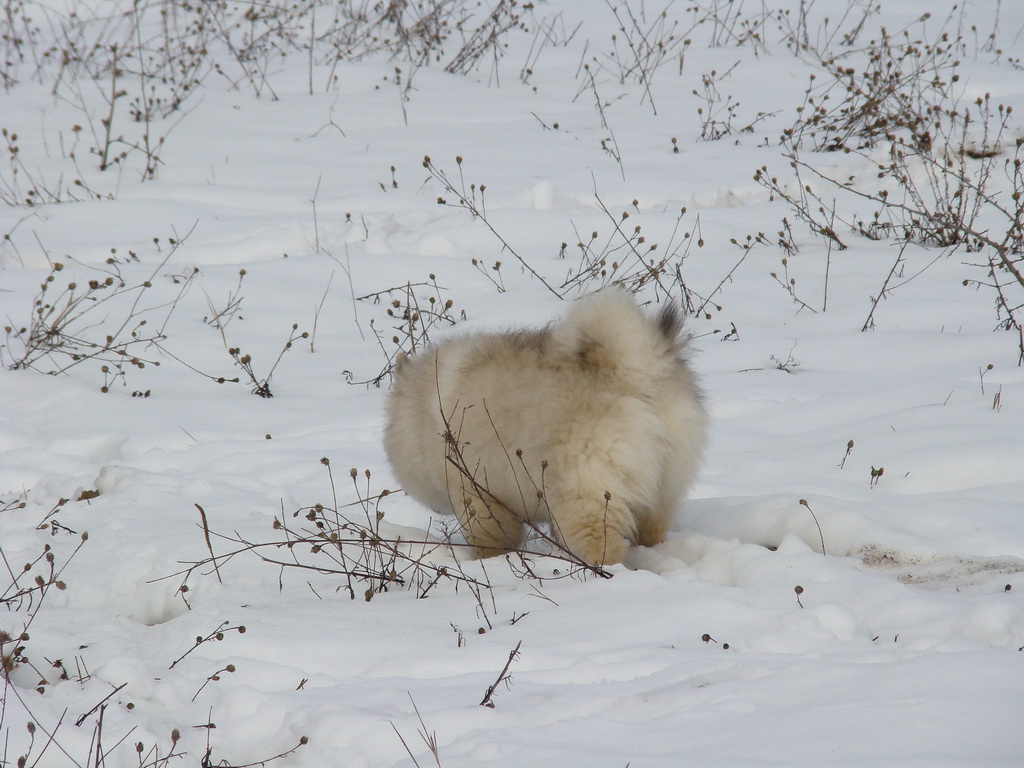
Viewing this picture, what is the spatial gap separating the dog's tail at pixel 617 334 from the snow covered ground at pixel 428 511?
2.22ft

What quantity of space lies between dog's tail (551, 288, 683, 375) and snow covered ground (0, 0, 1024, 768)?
68cm

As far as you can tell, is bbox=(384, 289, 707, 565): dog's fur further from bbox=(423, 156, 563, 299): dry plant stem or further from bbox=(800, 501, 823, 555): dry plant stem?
bbox=(423, 156, 563, 299): dry plant stem

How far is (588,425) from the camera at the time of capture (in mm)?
2834

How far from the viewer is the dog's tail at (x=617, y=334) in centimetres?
281

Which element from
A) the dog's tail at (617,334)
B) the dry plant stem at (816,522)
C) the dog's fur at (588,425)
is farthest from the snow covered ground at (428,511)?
the dog's tail at (617,334)

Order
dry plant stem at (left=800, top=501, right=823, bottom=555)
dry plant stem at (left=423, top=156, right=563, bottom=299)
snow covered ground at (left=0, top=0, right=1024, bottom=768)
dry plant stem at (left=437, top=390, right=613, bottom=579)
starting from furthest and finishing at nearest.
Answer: dry plant stem at (left=423, top=156, right=563, bottom=299) → dry plant stem at (left=800, top=501, right=823, bottom=555) → dry plant stem at (left=437, top=390, right=613, bottom=579) → snow covered ground at (left=0, top=0, right=1024, bottom=768)

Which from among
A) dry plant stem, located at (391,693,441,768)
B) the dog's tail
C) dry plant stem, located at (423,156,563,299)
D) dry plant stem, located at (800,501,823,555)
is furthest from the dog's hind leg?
Result: dry plant stem, located at (423,156,563,299)

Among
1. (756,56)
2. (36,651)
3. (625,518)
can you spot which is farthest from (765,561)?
(756,56)

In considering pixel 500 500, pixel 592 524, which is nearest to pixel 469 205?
pixel 500 500

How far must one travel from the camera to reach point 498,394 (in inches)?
121

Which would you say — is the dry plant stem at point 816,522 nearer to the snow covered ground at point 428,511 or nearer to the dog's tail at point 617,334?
the snow covered ground at point 428,511

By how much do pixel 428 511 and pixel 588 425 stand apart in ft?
4.88

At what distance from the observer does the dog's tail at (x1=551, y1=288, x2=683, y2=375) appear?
281 cm

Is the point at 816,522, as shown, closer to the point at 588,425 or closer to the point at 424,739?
the point at 588,425
